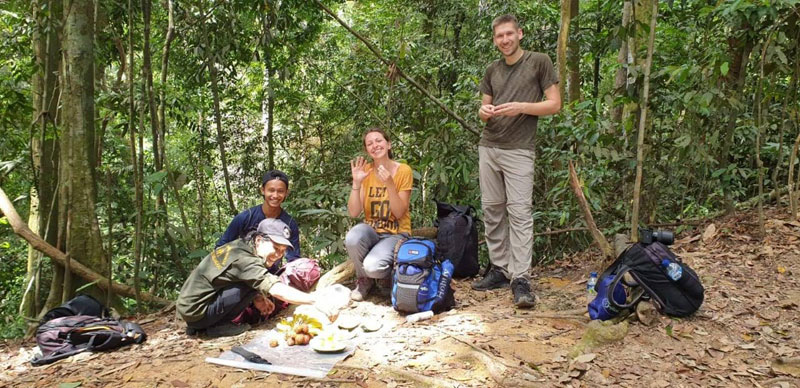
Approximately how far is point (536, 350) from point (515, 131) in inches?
66.5

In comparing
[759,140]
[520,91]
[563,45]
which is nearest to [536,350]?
[520,91]

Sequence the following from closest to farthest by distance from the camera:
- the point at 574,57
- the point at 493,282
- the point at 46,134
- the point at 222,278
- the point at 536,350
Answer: the point at 536,350
the point at 222,278
the point at 493,282
the point at 46,134
the point at 574,57

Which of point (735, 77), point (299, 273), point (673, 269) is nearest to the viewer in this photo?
point (673, 269)

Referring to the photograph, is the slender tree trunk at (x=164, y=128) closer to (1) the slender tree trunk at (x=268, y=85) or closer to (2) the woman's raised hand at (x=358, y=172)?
(1) the slender tree trunk at (x=268, y=85)

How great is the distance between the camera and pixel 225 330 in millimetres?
3588

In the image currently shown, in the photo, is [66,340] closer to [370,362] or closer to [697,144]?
[370,362]

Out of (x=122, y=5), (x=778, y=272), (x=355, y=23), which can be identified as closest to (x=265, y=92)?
(x=122, y=5)

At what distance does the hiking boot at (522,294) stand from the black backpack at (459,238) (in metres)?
0.79

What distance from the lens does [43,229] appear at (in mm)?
5500

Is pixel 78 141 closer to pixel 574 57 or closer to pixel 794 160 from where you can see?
pixel 574 57

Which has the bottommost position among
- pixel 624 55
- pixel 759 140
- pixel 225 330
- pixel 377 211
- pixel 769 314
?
pixel 225 330

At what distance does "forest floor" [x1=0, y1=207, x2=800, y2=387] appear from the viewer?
8.48ft

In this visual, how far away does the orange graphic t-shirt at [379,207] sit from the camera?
163 inches

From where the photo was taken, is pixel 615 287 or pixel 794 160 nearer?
pixel 615 287
